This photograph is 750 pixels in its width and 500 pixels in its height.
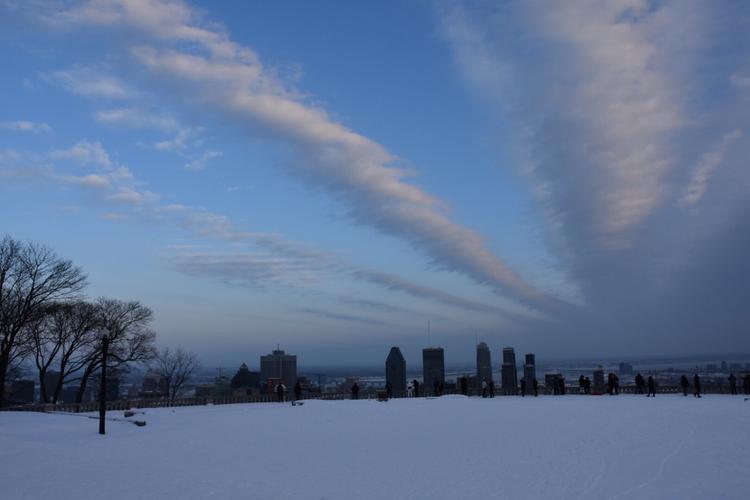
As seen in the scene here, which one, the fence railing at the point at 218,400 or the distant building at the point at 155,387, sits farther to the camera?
the distant building at the point at 155,387

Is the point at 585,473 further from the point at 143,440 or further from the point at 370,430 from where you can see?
the point at 143,440

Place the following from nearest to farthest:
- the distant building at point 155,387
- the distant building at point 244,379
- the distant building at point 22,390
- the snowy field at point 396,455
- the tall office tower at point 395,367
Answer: the snowy field at point 396,455, the distant building at point 22,390, the distant building at point 155,387, the tall office tower at point 395,367, the distant building at point 244,379

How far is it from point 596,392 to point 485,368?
85309mm

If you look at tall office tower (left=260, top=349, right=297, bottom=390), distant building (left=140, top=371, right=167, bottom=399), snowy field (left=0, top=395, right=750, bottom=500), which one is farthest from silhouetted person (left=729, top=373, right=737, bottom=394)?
tall office tower (left=260, top=349, right=297, bottom=390)

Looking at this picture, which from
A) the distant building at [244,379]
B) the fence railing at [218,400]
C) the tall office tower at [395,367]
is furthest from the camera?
the distant building at [244,379]

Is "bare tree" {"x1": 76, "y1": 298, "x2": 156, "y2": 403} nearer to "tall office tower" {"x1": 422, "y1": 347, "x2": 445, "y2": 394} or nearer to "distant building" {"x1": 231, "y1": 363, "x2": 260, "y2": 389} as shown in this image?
"distant building" {"x1": 231, "y1": 363, "x2": 260, "y2": 389}

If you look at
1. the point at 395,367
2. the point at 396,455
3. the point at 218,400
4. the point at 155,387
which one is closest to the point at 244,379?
the point at 155,387

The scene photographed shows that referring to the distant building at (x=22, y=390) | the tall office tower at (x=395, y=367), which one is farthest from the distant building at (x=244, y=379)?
the distant building at (x=22, y=390)

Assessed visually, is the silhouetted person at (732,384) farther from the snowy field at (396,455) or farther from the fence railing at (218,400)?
the snowy field at (396,455)

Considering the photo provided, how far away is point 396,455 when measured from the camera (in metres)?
20.0

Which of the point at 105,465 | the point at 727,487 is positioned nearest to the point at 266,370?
the point at 105,465

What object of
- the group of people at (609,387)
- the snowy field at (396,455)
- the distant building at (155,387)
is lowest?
the distant building at (155,387)

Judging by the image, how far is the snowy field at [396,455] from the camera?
14789 mm

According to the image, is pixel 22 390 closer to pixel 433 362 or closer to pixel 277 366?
pixel 277 366
